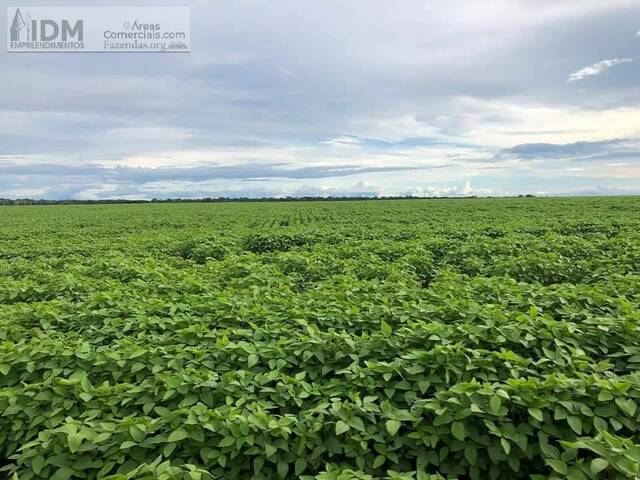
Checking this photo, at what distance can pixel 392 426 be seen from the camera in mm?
2412

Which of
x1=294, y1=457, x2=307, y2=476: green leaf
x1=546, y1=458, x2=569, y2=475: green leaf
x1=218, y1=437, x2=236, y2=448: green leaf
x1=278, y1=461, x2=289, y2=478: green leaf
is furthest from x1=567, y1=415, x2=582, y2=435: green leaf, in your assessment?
x1=218, y1=437, x2=236, y2=448: green leaf

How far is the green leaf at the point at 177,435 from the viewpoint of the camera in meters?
2.33

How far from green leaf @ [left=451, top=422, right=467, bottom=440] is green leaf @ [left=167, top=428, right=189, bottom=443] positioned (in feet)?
5.07

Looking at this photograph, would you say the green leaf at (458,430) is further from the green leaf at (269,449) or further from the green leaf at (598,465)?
the green leaf at (269,449)

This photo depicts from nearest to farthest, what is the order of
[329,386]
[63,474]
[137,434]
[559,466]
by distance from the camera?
[559,466] < [63,474] < [137,434] < [329,386]

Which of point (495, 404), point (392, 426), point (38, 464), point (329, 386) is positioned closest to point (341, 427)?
point (392, 426)

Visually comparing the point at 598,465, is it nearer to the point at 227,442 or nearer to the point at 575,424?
the point at 575,424

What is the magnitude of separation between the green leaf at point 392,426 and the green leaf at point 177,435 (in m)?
1.17

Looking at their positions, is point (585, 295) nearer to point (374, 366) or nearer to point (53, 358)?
point (374, 366)

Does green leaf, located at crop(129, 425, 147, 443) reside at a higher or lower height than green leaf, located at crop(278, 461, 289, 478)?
higher

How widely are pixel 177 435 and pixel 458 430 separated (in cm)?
162

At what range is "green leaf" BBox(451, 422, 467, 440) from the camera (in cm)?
236

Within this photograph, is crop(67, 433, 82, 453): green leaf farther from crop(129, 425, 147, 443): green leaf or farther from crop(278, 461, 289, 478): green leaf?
crop(278, 461, 289, 478): green leaf

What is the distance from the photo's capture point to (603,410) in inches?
96.7
